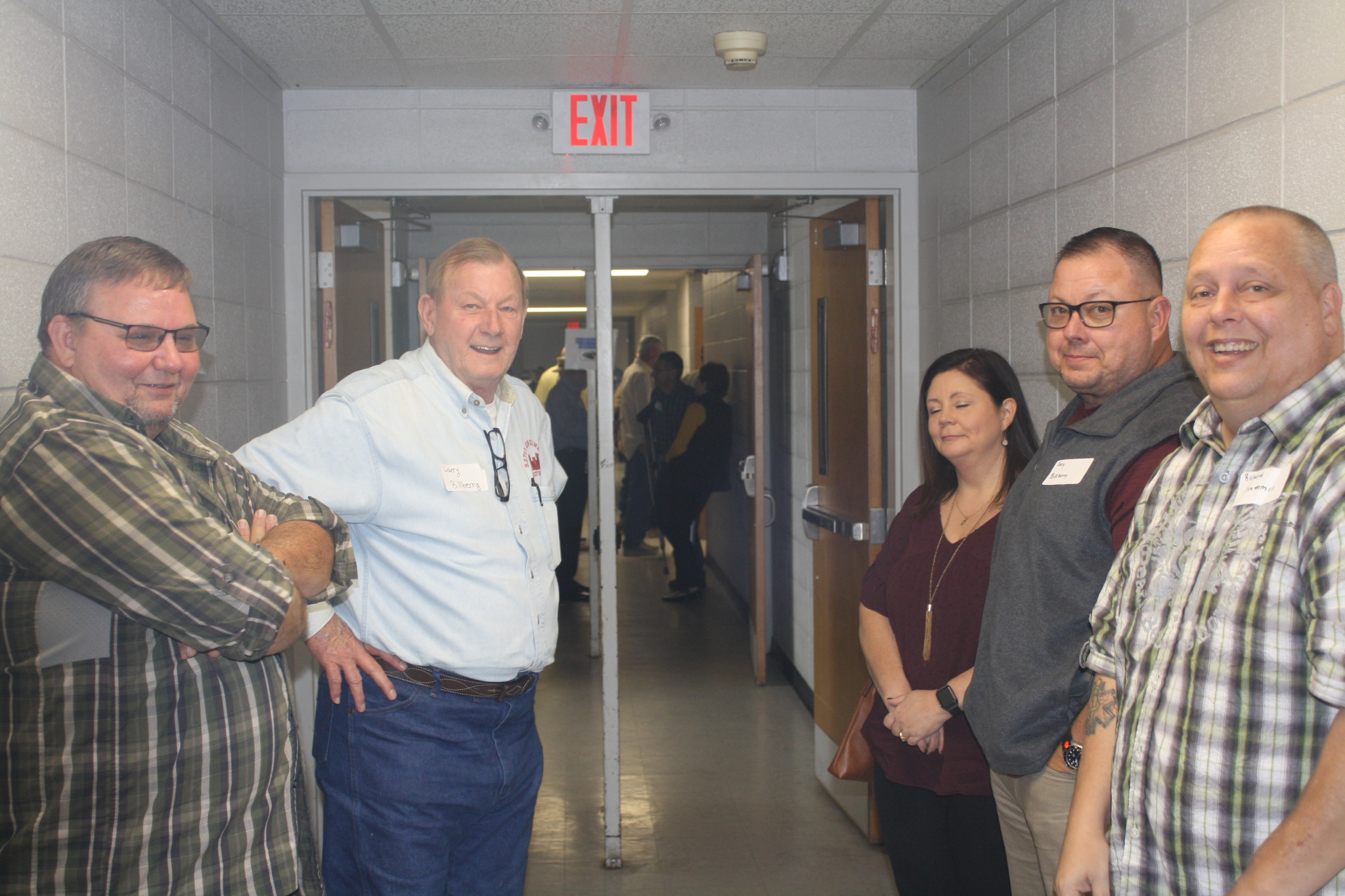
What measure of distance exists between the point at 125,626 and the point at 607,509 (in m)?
2.02

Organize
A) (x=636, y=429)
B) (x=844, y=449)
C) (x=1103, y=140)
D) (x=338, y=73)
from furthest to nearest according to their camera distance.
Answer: (x=636, y=429), (x=844, y=449), (x=338, y=73), (x=1103, y=140)

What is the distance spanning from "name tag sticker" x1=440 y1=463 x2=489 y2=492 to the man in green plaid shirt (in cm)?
46

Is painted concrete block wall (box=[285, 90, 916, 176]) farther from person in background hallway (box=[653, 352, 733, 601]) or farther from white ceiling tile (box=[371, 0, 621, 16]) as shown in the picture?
person in background hallway (box=[653, 352, 733, 601])

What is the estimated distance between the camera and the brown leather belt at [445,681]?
1822 mm

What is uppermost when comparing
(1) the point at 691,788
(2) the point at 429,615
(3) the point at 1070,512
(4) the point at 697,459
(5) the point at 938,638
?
(3) the point at 1070,512

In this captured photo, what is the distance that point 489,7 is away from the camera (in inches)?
97.3

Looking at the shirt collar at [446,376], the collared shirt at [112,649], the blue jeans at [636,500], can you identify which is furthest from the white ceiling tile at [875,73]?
the blue jeans at [636,500]

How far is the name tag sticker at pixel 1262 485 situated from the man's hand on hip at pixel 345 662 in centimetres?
141

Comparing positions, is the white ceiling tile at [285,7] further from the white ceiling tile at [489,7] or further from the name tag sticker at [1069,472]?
the name tag sticker at [1069,472]

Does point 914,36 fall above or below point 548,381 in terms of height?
above

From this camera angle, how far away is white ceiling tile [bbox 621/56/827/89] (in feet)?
9.64

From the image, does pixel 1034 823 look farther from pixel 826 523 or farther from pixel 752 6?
pixel 752 6

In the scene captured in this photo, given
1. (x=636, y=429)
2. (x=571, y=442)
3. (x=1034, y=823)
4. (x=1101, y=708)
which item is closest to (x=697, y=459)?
(x=571, y=442)

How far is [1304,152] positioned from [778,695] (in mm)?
3699
